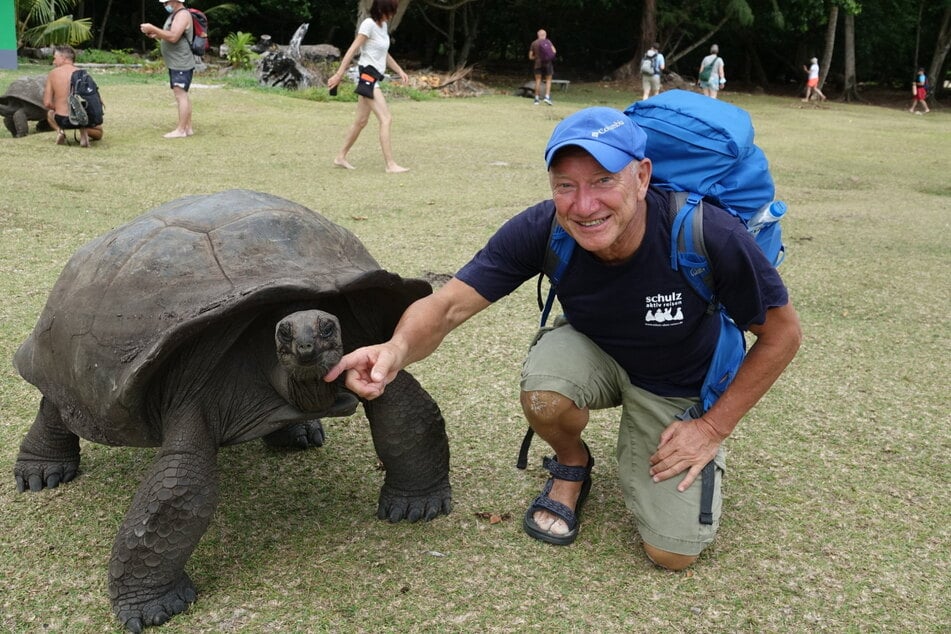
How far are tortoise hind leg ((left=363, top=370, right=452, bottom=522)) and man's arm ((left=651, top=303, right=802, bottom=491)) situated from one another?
551 millimetres

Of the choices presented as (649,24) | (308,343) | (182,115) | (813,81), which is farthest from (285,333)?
(813,81)

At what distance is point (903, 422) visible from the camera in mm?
2793

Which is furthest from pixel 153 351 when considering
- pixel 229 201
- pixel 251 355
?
pixel 229 201

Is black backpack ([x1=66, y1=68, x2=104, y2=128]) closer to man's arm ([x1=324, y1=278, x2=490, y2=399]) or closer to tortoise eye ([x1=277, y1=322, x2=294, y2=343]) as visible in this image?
man's arm ([x1=324, y1=278, x2=490, y2=399])

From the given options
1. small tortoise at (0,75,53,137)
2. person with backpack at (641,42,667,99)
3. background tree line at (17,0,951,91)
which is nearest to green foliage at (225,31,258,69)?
background tree line at (17,0,951,91)

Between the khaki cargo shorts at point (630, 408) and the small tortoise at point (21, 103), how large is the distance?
25.2 feet

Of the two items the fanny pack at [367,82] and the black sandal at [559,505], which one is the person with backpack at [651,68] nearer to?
the fanny pack at [367,82]

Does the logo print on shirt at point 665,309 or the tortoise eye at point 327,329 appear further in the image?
the logo print on shirt at point 665,309

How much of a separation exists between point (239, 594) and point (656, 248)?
1.20 metres

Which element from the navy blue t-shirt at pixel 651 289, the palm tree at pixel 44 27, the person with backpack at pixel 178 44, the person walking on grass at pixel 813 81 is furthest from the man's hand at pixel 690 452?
the person walking on grass at pixel 813 81

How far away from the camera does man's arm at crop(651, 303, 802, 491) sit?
1.94 meters

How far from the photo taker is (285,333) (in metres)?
1.63

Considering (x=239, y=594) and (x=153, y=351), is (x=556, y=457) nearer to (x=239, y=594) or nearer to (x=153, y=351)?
(x=239, y=594)

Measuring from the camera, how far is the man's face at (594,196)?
180cm
